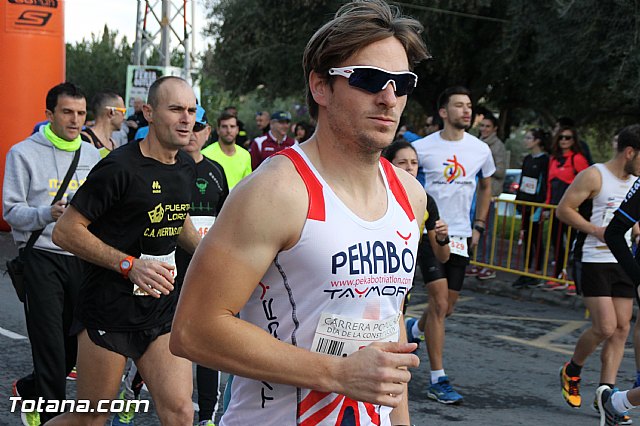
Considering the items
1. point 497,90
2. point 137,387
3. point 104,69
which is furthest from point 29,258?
point 104,69

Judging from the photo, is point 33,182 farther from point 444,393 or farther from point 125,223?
point 444,393

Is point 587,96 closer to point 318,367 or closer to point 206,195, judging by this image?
point 206,195

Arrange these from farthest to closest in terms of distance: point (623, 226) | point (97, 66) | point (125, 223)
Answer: point (97, 66)
point (623, 226)
point (125, 223)

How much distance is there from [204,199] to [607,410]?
9.75 feet

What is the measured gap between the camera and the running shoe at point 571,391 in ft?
20.6

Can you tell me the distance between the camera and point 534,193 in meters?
11.9

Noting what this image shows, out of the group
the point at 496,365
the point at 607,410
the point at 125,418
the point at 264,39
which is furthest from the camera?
the point at 264,39

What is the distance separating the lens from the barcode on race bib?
2178 millimetres

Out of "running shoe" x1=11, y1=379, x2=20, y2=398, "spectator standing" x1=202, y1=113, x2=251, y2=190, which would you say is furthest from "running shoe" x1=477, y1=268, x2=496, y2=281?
"running shoe" x1=11, y1=379, x2=20, y2=398

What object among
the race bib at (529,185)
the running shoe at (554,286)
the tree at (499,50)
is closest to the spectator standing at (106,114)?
the tree at (499,50)

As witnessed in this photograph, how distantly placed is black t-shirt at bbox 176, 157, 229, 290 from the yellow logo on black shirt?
60.5 inches

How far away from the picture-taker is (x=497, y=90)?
18203 mm

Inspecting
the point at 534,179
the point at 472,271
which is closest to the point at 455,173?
the point at 534,179

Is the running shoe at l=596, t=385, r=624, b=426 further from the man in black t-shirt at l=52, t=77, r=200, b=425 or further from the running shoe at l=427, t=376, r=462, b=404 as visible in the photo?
the man in black t-shirt at l=52, t=77, r=200, b=425
